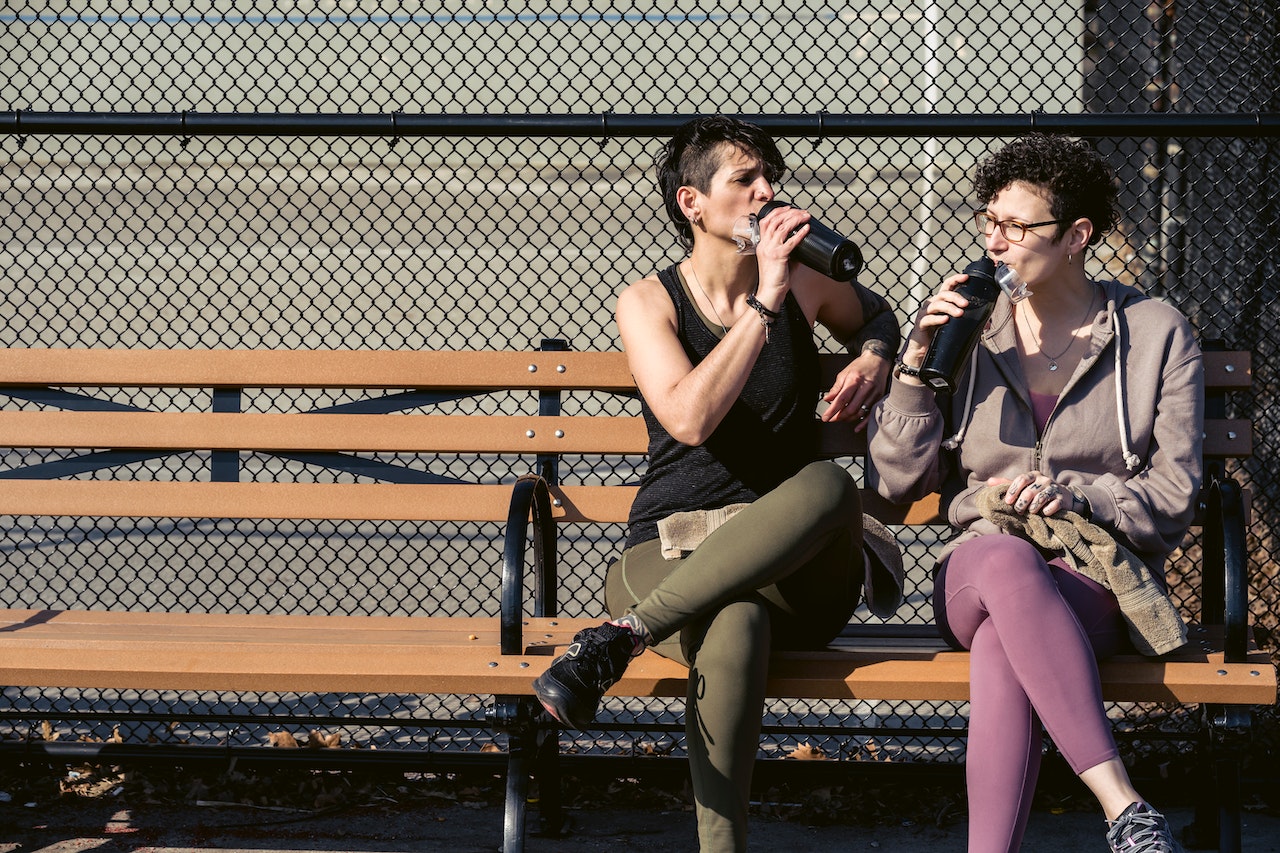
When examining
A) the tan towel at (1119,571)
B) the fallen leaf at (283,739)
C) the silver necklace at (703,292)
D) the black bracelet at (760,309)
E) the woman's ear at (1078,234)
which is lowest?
the fallen leaf at (283,739)

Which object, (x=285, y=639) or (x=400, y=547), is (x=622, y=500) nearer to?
(x=285, y=639)

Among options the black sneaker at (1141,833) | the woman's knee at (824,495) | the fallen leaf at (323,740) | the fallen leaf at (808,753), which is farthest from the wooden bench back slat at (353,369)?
the black sneaker at (1141,833)

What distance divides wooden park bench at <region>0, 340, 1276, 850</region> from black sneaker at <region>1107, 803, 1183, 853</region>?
0.28 meters

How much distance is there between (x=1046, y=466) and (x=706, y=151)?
993 mm

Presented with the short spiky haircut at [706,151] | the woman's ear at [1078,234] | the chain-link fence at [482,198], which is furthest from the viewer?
the chain-link fence at [482,198]

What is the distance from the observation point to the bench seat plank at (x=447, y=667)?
2.39 meters

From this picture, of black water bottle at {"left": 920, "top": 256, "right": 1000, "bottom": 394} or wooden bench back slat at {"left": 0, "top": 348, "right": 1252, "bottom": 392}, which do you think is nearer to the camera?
black water bottle at {"left": 920, "top": 256, "right": 1000, "bottom": 394}

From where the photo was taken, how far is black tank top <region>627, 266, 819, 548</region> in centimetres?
276

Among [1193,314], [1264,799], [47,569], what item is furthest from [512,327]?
[1264,799]

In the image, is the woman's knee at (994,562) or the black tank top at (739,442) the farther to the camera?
the black tank top at (739,442)

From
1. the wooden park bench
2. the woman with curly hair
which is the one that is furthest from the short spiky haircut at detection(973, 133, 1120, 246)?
the wooden park bench

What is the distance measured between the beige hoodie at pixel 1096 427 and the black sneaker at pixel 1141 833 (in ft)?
1.89

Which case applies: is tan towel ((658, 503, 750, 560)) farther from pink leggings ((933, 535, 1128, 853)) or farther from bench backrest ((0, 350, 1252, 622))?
pink leggings ((933, 535, 1128, 853))

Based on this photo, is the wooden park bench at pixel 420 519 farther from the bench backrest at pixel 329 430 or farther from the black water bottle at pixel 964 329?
the black water bottle at pixel 964 329
